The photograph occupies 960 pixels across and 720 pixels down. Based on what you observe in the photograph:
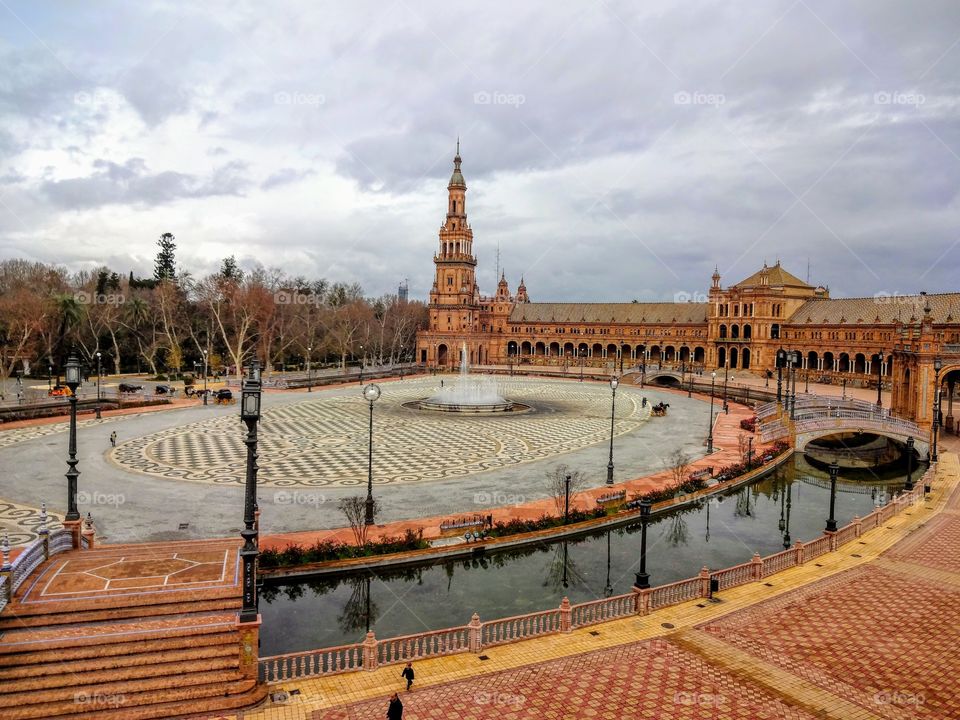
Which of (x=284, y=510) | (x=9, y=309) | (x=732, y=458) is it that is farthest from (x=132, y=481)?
(x=9, y=309)

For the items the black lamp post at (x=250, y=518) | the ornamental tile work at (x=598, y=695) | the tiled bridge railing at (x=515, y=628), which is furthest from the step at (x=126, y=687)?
the ornamental tile work at (x=598, y=695)

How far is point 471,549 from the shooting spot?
2164cm

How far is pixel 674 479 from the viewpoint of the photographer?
30.4 metres

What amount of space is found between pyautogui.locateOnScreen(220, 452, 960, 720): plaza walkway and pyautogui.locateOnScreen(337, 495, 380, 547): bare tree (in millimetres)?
7861

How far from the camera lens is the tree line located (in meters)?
65.2

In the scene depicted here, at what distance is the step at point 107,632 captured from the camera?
12.3m

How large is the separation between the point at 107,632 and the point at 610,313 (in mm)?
101509

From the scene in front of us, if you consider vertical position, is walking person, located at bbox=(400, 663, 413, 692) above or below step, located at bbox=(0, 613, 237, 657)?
below

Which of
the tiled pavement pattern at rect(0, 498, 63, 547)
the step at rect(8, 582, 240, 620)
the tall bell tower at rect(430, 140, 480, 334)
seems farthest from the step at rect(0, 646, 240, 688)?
the tall bell tower at rect(430, 140, 480, 334)

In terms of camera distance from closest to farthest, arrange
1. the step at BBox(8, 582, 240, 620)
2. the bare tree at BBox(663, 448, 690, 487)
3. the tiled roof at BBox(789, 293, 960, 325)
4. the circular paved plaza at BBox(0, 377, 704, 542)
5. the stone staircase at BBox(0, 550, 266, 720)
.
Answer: the stone staircase at BBox(0, 550, 266, 720)
the step at BBox(8, 582, 240, 620)
the circular paved plaza at BBox(0, 377, 704, 542)
the bare tree at BBox(663, 448, 690, 487)
the tiled roof at BBox(789, 293, 960, 325)

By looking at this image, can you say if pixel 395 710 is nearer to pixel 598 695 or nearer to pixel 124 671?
pixel 598 695

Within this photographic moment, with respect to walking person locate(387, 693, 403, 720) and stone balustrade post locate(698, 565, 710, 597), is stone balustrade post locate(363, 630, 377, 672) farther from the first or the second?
stone balustrade post locate(698, 565, 710, 597)

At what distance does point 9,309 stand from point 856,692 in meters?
67.8

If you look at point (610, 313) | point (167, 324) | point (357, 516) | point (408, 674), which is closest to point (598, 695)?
point (408, 674)
